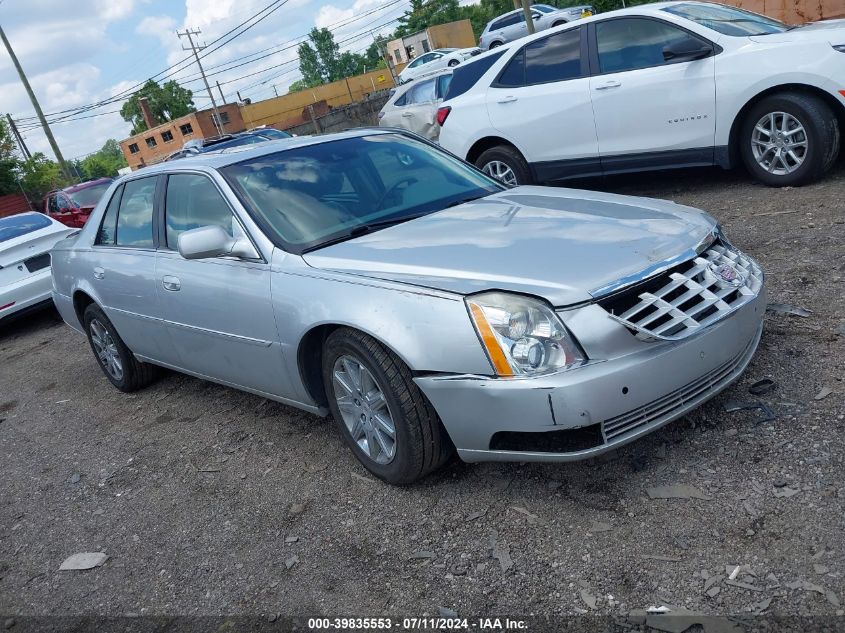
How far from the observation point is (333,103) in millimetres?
72562

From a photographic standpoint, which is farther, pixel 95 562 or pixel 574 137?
pixel 574 137

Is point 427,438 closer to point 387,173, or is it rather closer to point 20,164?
point 387,173

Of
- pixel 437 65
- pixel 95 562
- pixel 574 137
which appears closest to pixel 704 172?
pixel 574 137

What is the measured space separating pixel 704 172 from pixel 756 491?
20.2 ft

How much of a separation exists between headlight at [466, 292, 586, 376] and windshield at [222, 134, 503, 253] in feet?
3.87

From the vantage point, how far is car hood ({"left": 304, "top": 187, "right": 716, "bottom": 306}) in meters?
3.01

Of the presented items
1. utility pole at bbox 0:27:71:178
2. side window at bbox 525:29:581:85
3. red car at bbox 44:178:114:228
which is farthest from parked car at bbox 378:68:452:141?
utility pole at bbox 0:27:71:178

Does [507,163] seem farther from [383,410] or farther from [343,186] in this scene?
[383,410]

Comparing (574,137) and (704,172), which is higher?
(574,137)

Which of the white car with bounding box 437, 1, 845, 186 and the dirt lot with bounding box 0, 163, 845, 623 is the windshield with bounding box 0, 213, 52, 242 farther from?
the dirt lot with bounding box 0, 163, 845, 623

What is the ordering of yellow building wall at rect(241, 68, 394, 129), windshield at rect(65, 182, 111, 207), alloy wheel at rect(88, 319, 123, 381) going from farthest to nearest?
yellow building wall at rect(241, 68, 394, 129), windshield at rect(65, 182, 111, 207), alloy wheel at rect(88, 319, 123, 381)

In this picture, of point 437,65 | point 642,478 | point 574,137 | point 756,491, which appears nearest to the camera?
point 756,491

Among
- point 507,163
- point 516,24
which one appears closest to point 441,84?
point 507,163

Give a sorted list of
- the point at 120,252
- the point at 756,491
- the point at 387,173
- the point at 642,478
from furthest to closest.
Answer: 1. the point at 120,252
2. the point at 387,173
3. the point at 642,478
4. the point at 756,491
